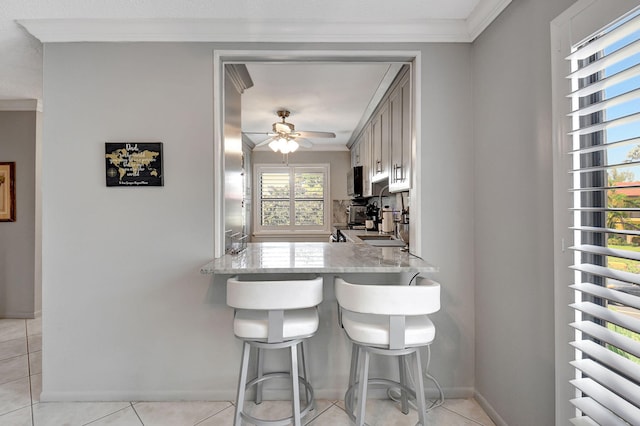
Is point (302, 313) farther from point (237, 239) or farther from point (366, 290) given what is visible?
point (237, 239)

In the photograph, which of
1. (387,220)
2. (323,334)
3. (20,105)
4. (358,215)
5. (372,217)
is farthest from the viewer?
(358,215)

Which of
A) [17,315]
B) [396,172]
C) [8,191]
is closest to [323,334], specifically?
[396,172]

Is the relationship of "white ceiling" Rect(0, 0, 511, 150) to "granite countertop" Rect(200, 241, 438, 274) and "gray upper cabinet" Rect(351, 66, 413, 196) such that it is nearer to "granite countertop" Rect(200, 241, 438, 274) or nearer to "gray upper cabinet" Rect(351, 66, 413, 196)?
"gray upper cabinet" Rect(351, 66, 413, 196)

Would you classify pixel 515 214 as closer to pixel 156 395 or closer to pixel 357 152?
pixel 156 395

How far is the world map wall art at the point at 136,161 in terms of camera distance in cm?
214

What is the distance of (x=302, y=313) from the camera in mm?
1829

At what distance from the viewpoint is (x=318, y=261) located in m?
1.95

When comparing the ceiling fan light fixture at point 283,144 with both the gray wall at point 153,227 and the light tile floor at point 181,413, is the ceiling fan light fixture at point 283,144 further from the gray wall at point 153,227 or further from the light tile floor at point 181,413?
the light tile floor at point 181,413

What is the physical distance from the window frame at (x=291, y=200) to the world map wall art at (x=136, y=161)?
410 centimetres

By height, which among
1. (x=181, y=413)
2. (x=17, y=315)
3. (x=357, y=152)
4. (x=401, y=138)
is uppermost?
(x=357, y=152)

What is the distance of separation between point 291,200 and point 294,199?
0.06 meters

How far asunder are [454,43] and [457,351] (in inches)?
80.6

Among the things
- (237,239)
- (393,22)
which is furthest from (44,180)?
(393,22)

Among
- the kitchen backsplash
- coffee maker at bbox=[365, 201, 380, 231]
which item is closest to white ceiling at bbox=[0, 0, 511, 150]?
coffee maker at bbox=[365, 201, 380, 231]
